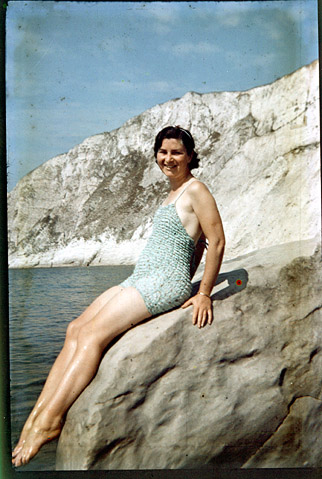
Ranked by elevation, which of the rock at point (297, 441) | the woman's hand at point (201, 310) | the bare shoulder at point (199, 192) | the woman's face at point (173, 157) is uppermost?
the woman's face at point (173, 157)

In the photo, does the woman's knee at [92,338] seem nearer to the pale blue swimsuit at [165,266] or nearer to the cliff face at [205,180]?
the pale blue swimsuit at [165,266]

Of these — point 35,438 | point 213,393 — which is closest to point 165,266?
point 213,393

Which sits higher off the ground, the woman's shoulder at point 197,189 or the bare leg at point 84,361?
the woman's shoulder at point 197,189

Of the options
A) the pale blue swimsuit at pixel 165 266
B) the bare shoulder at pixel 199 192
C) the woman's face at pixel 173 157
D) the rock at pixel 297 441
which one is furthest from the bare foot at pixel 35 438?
the woman's face at pixel 173 157

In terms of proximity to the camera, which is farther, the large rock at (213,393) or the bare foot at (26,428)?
the bare foot at (26,428)

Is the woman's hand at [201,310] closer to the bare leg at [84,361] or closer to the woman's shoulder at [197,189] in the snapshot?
the bare leg at [84,361]

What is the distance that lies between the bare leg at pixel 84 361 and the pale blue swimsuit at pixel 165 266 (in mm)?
102

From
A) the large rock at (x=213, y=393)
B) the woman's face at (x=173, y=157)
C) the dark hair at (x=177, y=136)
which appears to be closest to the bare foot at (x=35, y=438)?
the large rock at (x=213, y=393)

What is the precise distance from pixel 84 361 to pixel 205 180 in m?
2.14

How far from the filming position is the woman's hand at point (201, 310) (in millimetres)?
3273

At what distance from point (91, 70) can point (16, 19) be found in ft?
2.14

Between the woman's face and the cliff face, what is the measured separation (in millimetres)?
483

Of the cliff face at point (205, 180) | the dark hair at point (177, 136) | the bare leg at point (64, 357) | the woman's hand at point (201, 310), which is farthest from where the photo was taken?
the cliff face at point (205, 180)

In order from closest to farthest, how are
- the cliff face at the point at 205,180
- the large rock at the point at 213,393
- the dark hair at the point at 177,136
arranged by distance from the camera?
the large rock at the point at 213,393
the dark hair at the point at 177,136
the cliff face at the point at 205,180
